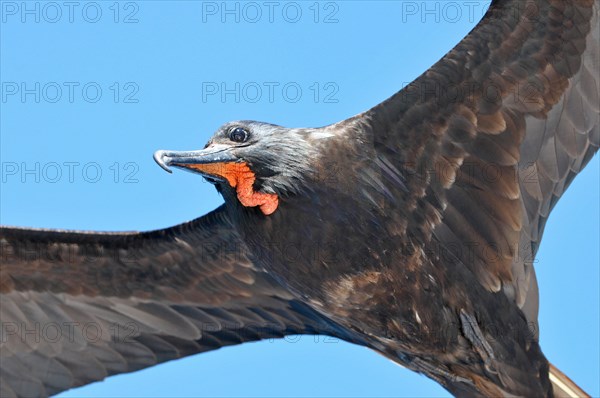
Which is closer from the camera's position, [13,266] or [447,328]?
[447,328]

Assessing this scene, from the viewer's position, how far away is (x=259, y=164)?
8672 mm

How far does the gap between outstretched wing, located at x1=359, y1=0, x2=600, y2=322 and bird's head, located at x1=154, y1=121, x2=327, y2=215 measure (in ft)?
1.71

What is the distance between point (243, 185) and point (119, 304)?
76.8 inches

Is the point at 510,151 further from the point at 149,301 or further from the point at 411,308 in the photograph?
the point at 149,301

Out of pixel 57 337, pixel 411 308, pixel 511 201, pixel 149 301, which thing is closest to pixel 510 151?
pixel 511 201

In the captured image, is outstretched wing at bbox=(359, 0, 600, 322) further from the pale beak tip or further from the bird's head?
the pale beak tip

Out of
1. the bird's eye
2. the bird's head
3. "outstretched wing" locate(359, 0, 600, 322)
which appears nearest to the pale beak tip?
the bird's head

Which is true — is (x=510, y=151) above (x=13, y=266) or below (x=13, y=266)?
above

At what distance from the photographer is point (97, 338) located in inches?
396

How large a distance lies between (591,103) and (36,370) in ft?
14.5

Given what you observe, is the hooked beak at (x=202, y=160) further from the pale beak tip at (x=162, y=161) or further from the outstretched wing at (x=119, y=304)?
the outstretched wing at (x=119, y=304)

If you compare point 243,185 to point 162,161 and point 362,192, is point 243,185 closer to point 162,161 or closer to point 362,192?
point 162,161

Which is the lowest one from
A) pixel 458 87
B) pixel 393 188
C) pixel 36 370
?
pixel 36 370

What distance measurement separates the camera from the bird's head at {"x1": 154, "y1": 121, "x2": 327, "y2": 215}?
28.2ft
